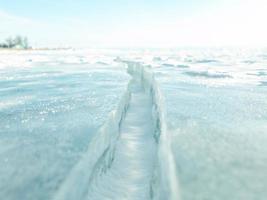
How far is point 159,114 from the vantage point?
5441 mm

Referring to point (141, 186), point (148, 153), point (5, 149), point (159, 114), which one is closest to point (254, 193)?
point (141, 186)

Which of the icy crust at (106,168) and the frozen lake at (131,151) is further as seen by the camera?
the frozen lake at (131,151)

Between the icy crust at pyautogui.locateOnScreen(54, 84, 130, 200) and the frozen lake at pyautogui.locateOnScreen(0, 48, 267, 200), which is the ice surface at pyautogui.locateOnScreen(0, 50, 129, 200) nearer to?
the frozen lake at pyautogui.locateOnScreen(0, 48, 267, 200)

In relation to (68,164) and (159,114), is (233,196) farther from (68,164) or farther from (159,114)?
(159,114)

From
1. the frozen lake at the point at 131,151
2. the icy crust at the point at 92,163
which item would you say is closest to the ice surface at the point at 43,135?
the frozen lake at the point at 131,151

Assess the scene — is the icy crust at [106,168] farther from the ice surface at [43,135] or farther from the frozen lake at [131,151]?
the ice surface at [43,135]

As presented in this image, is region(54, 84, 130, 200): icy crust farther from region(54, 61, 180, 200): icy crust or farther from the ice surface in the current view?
the ice surface

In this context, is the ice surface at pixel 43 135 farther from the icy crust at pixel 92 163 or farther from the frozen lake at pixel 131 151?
the icy crust at pixel 92 163

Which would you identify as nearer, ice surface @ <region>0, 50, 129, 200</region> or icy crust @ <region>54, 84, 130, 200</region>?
icy crust @ <region>54, 84, 130, 200</region>

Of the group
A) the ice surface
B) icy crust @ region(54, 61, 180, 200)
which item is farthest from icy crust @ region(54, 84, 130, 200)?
the ice surface

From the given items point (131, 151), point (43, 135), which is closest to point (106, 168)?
point (131, 151)

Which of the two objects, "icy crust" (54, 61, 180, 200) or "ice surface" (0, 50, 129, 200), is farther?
"ice surface" (0, 50, 129, 200)

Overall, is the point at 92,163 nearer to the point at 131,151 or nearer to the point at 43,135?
the point at 131,151

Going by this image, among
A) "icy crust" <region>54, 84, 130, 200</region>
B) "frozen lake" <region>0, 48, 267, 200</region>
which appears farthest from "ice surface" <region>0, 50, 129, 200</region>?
"icy crust" <region>54, 84, 130, 200</region>
